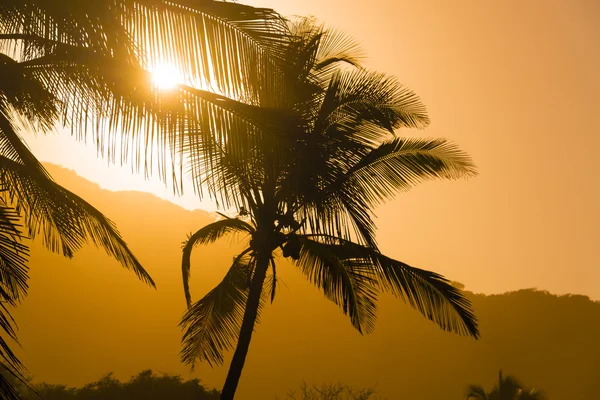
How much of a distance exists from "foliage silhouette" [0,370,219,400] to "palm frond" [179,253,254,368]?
1831cm

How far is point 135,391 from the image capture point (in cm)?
2833

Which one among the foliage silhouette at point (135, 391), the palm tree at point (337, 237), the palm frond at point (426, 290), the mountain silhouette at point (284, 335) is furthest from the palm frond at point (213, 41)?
→ the mountain silhouette at point (284, 335)

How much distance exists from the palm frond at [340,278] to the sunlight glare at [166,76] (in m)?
5.79

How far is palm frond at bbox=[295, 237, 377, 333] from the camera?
9.98m

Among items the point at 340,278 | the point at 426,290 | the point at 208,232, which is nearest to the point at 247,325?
the point at 340,278

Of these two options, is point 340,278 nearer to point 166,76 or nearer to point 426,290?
Result: point 426,290

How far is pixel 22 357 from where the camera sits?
3036 inches

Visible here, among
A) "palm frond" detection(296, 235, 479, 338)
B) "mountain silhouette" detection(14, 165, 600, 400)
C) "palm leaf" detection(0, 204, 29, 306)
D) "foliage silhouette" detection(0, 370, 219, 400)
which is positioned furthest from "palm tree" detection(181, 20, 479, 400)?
"mountain silhouette" detection(14, 165, 600, 400)

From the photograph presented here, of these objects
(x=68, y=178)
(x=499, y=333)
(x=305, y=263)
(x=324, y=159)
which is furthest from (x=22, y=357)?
(x=324, y=159)

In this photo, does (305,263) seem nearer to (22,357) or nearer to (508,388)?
(508,388)

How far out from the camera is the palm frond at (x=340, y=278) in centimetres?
998

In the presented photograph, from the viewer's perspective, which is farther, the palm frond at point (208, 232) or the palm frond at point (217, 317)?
the palm frond at point (217, 317)

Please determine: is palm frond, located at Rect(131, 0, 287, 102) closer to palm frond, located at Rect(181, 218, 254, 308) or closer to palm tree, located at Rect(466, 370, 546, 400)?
palm frond, located at Rect(181, 218, 254, 308)

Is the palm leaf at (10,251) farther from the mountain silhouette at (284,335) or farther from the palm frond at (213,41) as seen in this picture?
the mountain silhouette at (284,335)
